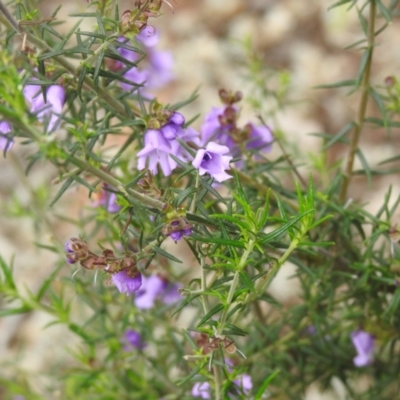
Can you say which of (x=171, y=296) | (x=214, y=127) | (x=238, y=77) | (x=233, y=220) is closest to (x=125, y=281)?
(x=233, y=220)

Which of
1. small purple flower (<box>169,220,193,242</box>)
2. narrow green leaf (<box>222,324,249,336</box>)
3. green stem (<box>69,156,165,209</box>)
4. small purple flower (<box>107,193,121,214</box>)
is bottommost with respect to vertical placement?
narrow green leaf (<box>222,324,249,336</box>)

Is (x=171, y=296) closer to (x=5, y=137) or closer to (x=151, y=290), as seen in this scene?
(x=151, y=290)

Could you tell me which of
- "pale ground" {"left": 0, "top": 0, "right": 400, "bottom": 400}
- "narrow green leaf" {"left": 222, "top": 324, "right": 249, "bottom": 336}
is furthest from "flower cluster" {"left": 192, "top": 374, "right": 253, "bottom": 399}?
"pale ground" {"left": 0, "top": 0, "right": 400, "bottom": 400}

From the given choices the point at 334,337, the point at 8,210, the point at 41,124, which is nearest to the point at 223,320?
the point at 41,124

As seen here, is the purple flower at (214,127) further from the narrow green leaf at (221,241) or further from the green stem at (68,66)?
the narrow green leaf at (221,241)

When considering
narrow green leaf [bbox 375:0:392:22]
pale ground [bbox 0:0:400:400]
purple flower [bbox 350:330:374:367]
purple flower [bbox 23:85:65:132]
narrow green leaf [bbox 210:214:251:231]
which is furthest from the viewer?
pale ground [bbox 0:0:400:400]

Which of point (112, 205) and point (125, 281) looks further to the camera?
point (112, 205)

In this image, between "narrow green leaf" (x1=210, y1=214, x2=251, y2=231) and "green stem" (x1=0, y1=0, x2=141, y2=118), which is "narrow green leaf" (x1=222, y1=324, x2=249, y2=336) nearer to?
"narrow green leaf" (x1=210, y1=214, x2=251, y2=231)

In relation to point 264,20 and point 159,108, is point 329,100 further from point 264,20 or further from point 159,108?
point 159,108
